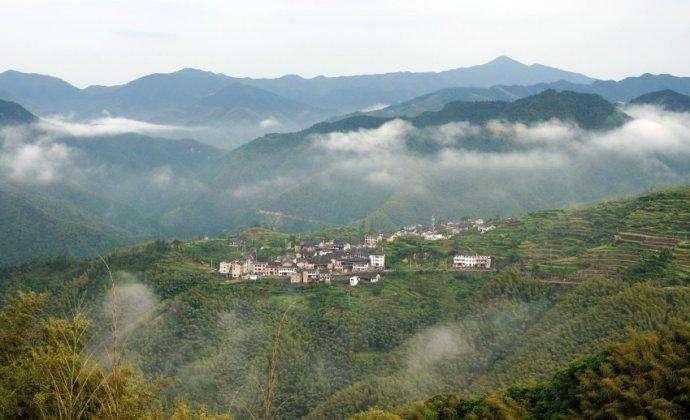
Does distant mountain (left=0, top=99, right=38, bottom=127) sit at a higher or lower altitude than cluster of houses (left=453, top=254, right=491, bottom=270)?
higher

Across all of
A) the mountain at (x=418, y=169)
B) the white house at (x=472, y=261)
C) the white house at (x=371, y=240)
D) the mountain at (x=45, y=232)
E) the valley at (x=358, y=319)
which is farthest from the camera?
the mountain at (x=418, y=169)

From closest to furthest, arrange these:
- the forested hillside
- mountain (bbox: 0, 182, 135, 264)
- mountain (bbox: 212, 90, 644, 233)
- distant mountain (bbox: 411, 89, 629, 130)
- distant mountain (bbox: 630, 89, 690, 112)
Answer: the forested hillside, mountain (bbox: 0, 182, 135, 264), mountain (bbox: 212, 90, 644, 233), distant mountain (bbox: 411, 89, 629, 130), distant mountain (bbox: 630, 89, 690, 112)

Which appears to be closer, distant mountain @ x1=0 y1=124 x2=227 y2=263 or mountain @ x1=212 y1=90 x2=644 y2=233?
distant mountain @ x1=0 y1=124 x2=227 y2=263

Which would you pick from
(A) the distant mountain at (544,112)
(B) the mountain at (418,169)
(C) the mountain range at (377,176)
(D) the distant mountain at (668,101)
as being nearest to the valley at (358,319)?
(C) the mountain range at (377,176)

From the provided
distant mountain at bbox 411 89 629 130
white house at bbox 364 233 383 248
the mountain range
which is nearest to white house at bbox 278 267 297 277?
white house at bbox 364 233 383 248

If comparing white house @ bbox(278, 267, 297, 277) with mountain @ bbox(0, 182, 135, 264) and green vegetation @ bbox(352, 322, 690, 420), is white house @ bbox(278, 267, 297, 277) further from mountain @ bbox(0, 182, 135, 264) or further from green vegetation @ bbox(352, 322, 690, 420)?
mountain @ bbox(0, 182, 135, 264)

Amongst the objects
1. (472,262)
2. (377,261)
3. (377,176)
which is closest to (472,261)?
(472,262)

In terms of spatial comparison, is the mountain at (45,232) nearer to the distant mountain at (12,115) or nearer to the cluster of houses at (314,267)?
the cluster of houses at (314,267)
